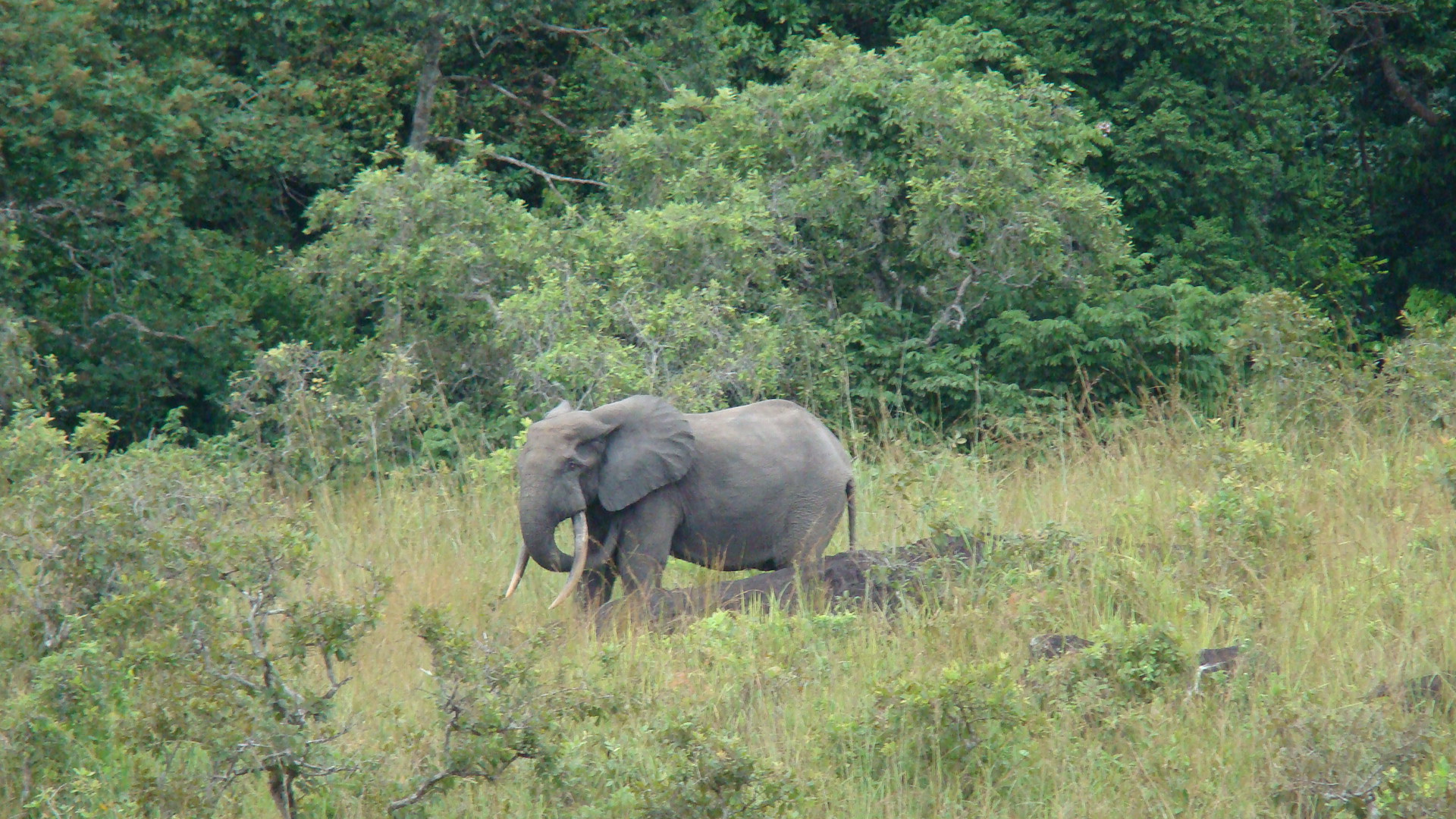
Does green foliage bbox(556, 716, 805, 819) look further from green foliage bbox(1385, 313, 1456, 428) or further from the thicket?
green foliage bbox(1385, 313, 1456, 428)

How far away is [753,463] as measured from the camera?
24.5 ft

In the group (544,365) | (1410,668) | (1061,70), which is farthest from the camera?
(1061,70)

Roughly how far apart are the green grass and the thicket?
191cm

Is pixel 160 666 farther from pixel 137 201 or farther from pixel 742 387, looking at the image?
pixel 137 201

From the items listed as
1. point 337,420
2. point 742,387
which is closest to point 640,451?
point 742,387

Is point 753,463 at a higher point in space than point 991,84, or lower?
lower

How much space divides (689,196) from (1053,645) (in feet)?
20.5

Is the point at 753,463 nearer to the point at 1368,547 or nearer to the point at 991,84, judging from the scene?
the point at 1368,547

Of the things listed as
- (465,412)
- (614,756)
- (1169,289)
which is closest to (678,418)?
(614,756)

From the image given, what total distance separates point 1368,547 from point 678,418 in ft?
10.4

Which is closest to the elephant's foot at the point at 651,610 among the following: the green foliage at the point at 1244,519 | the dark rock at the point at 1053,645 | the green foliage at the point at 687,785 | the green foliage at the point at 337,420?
the dark rock at the point at 1053,645

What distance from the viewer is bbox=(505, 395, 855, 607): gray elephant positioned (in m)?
6.97

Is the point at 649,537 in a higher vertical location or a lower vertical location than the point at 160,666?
lower

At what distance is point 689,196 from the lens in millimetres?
11672
